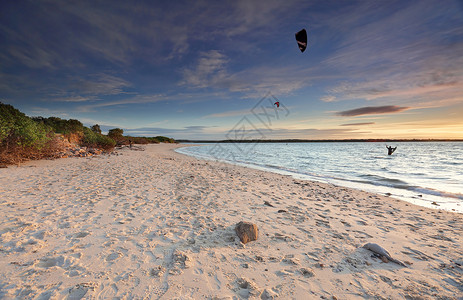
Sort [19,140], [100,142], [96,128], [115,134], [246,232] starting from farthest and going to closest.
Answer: [96,128]
[115,134]
[100,142]
[19,140]
[246,232]

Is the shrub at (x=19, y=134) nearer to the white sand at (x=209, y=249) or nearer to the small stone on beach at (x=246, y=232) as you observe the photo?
the white sand at (x=209, y=249)

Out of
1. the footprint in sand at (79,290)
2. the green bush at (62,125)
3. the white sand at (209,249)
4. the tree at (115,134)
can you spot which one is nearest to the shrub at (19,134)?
the white sand at (209,249)

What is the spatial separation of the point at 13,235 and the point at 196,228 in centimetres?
333

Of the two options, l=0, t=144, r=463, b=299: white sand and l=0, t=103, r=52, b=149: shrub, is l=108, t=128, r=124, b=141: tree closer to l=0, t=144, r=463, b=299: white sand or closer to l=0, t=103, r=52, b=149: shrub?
l=0, t=103, r=52, b=149: shrub

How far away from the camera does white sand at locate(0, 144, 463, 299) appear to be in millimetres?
2524

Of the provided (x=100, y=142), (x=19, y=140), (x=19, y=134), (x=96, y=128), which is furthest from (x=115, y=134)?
(x=19, y=134)

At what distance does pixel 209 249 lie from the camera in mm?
3475

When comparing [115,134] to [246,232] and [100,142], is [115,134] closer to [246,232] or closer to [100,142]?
[100,142]

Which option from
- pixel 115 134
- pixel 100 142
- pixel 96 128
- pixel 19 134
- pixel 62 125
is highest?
pixel 96 128

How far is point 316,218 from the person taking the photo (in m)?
5.29

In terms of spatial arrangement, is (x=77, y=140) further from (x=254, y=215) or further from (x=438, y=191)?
(x=438, y=191)

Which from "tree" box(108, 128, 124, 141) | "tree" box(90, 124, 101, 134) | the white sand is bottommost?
the white sand

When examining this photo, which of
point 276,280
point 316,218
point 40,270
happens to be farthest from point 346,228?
point 40,270

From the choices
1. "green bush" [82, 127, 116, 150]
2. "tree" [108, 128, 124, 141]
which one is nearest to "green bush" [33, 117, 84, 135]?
"green bush" [82, 127, 116, 150]
